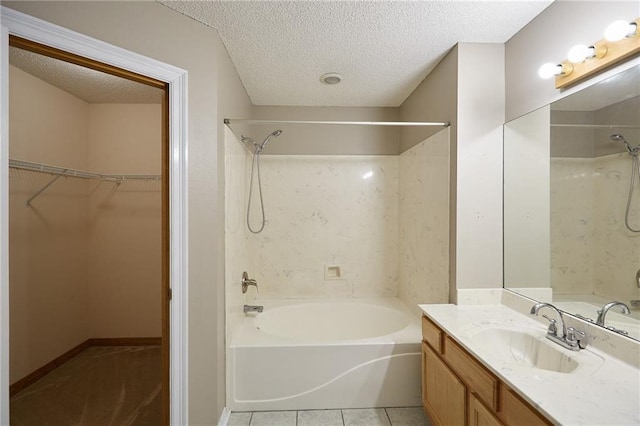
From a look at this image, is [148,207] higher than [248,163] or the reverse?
the reverse

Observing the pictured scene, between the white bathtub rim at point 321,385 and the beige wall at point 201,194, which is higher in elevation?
the beige wall at point 201,194

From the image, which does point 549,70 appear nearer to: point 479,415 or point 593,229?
point 593,229

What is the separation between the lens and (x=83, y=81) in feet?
8.10

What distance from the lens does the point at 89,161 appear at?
2.93 meters

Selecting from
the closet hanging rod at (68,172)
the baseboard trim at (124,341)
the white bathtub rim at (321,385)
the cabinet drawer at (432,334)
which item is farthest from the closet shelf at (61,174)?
the cabinet drawer at (432,334)

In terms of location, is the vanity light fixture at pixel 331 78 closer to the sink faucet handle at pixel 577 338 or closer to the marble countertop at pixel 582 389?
the marble countertop at pixel 582 389

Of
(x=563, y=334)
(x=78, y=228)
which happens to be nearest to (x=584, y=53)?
(x=563, y=334)

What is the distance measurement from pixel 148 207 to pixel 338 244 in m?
1.98

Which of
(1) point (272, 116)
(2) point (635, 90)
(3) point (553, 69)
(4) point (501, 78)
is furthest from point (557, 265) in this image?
(1) point (272, 116)

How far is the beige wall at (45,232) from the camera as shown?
225 centimetres

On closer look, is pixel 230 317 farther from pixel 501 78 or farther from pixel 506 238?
pixel 501 78

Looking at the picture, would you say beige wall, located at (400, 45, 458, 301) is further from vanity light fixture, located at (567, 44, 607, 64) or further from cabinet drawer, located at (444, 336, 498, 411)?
vanity light fixture, located at (567, 44, 607, 64)

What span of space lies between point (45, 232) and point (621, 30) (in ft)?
12.5

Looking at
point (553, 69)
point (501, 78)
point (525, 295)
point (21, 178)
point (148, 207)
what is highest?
point (501, 78)
